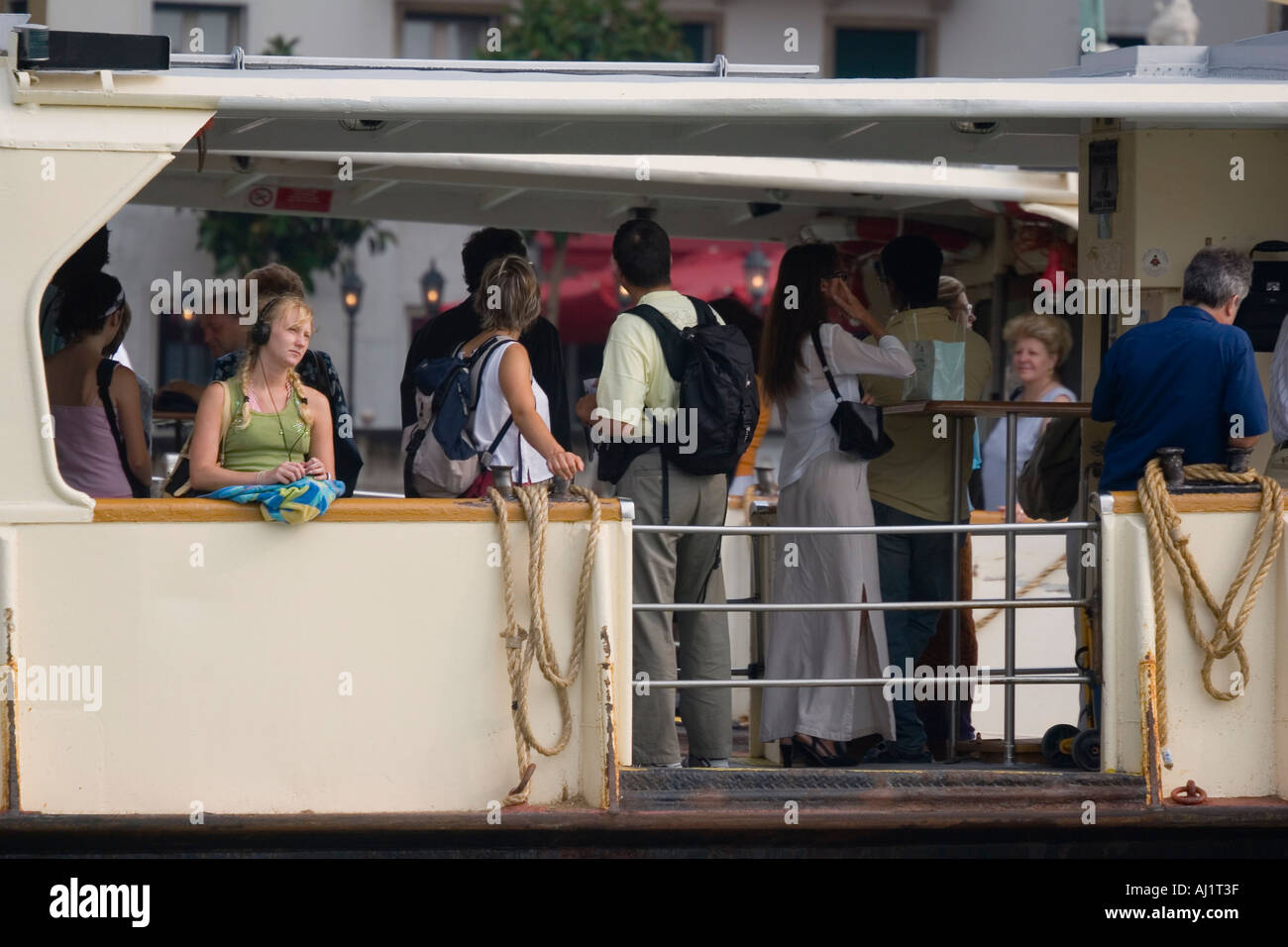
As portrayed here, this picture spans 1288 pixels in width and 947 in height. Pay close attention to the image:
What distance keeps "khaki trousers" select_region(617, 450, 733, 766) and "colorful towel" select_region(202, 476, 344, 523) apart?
1123 mm

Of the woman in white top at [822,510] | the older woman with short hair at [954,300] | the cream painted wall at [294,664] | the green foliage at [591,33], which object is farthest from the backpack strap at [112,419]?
the green foliage at [591,33]

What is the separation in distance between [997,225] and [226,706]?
177 inches

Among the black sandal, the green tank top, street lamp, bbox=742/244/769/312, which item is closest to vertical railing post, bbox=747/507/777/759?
the black sandal

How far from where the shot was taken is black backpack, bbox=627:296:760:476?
5266 mm

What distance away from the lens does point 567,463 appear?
4.77m

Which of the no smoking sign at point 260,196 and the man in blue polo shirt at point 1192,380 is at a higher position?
the no smoking sign at point 260,196

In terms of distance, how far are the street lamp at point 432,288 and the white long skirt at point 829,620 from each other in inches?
612

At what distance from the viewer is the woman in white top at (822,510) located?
5621mm

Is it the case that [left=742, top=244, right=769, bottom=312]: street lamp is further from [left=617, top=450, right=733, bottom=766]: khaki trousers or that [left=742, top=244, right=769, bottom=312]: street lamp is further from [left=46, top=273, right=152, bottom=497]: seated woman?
[left=46, top=273, right=152, bottom=497]: seated woman

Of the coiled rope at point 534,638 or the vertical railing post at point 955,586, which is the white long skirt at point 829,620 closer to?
the vertical railing post at point 955,586

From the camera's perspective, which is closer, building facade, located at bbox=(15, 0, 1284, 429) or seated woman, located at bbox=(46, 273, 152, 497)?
seated woman, located at bbox=(46, 273, 152, 497)

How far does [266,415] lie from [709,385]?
1314mm

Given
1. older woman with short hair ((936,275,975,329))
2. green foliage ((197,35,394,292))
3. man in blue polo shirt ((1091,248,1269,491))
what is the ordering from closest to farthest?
man in blue polo shirt ((1091,248,1269,491)) → older woman with short hair ((936,275,975,329)) → green foliage ((197,35,394,292))

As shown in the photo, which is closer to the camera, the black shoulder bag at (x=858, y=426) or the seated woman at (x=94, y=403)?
the seated woman at (x=94, y=403)
